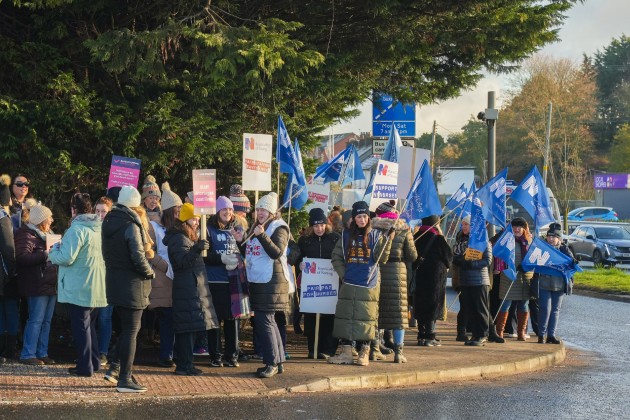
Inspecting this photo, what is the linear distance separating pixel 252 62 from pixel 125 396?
12.1ft

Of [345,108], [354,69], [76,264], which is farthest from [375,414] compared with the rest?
[345,108]

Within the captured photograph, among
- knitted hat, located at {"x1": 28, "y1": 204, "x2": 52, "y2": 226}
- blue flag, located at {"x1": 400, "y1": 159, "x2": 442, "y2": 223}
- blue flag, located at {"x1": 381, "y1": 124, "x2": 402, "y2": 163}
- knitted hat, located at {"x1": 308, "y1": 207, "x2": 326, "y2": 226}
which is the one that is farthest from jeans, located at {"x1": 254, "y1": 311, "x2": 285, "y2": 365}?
blue flag, located at {"x1": 381, "y1": 124, "x2": 402, "y2": 163}

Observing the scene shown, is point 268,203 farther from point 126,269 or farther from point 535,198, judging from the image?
point 535,198

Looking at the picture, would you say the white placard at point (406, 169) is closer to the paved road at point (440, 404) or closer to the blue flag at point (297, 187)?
the blue flag at point (297, 187)

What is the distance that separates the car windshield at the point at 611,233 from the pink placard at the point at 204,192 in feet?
100

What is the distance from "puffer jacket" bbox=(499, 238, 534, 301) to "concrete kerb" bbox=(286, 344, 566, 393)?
1712 millimetres

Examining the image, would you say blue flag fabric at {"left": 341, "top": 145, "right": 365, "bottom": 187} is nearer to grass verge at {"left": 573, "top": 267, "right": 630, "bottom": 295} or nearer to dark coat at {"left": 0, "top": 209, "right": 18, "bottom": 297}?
dark coat at {"left": 0, "top": 209, "right": 18, "bottom": 297}

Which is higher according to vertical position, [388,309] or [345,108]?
[345,108]

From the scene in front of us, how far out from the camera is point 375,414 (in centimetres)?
879

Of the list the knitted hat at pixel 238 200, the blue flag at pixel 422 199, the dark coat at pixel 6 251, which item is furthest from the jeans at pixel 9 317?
the blue flag at pixel 422 199

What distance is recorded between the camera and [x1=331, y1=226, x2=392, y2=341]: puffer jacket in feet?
35.5

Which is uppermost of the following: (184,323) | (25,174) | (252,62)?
(252,62)

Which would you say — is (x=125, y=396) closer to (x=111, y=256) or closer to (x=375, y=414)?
(x=111, y=256)

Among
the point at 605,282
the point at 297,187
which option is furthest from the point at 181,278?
the point at 605,282
